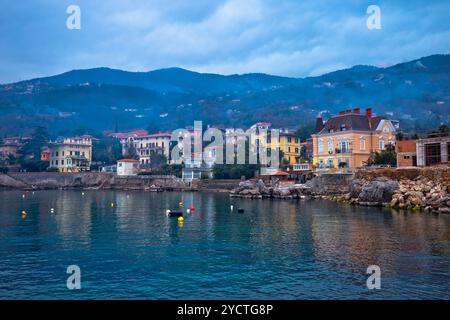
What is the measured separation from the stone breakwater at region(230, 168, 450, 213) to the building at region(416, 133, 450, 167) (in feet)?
14.2

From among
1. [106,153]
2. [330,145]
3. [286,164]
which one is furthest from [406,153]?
[106,153]

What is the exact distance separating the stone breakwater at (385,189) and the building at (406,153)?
4.99 metres

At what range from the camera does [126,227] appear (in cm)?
4081

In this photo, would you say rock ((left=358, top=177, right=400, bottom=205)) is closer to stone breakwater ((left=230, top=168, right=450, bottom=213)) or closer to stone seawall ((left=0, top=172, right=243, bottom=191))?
stone breakwater ((left=230, top=168, right=450, bottom=213))

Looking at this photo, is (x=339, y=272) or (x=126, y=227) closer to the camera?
(x=339, y=272)

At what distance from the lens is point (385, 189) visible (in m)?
58.2

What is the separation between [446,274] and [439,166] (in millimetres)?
37372

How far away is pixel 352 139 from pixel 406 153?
47.1 ft

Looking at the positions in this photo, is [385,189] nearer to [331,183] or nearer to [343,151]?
[331,183]

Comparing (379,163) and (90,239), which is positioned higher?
(379,163)
